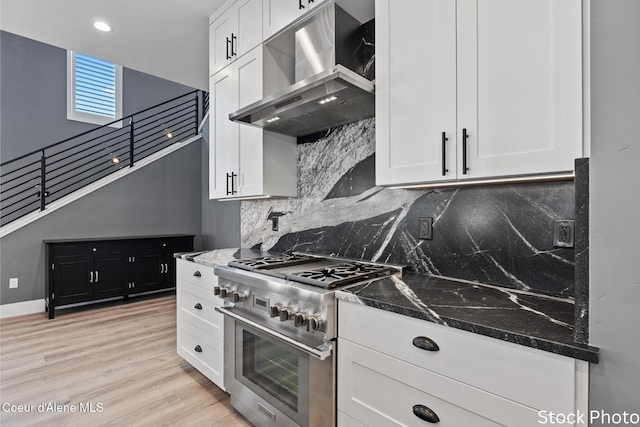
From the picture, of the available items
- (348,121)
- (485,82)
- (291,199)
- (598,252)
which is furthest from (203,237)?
(598,252)

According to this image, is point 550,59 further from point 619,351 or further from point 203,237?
point 203,237

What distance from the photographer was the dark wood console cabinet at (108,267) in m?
3.83

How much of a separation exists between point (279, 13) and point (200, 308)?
2.17 meters

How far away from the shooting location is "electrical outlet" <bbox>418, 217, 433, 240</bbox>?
5.77 feet

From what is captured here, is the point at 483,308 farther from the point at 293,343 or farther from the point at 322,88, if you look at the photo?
the point at 322,88

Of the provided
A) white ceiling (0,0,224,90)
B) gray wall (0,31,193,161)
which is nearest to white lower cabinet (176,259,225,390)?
white ceiling (0,0,224,90)

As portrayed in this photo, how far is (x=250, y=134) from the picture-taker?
8.12 feet

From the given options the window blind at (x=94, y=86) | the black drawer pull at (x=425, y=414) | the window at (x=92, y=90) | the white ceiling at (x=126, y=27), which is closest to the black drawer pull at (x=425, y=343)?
the black drawer pull at (x=425, y=414)

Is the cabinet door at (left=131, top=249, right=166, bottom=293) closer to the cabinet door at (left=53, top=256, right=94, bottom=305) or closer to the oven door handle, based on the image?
the cabinet door at (left=53, top=256, right=94, bottom=305)

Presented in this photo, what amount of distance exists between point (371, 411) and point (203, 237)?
4.72 metres

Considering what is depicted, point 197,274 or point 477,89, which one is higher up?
point 477,89

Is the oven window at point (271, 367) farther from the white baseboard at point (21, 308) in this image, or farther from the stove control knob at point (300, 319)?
the white baseboard at point (21, 308)

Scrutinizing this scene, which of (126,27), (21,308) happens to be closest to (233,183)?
(126,27)

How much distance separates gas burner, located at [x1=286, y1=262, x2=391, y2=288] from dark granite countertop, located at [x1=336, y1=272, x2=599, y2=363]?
69mm
